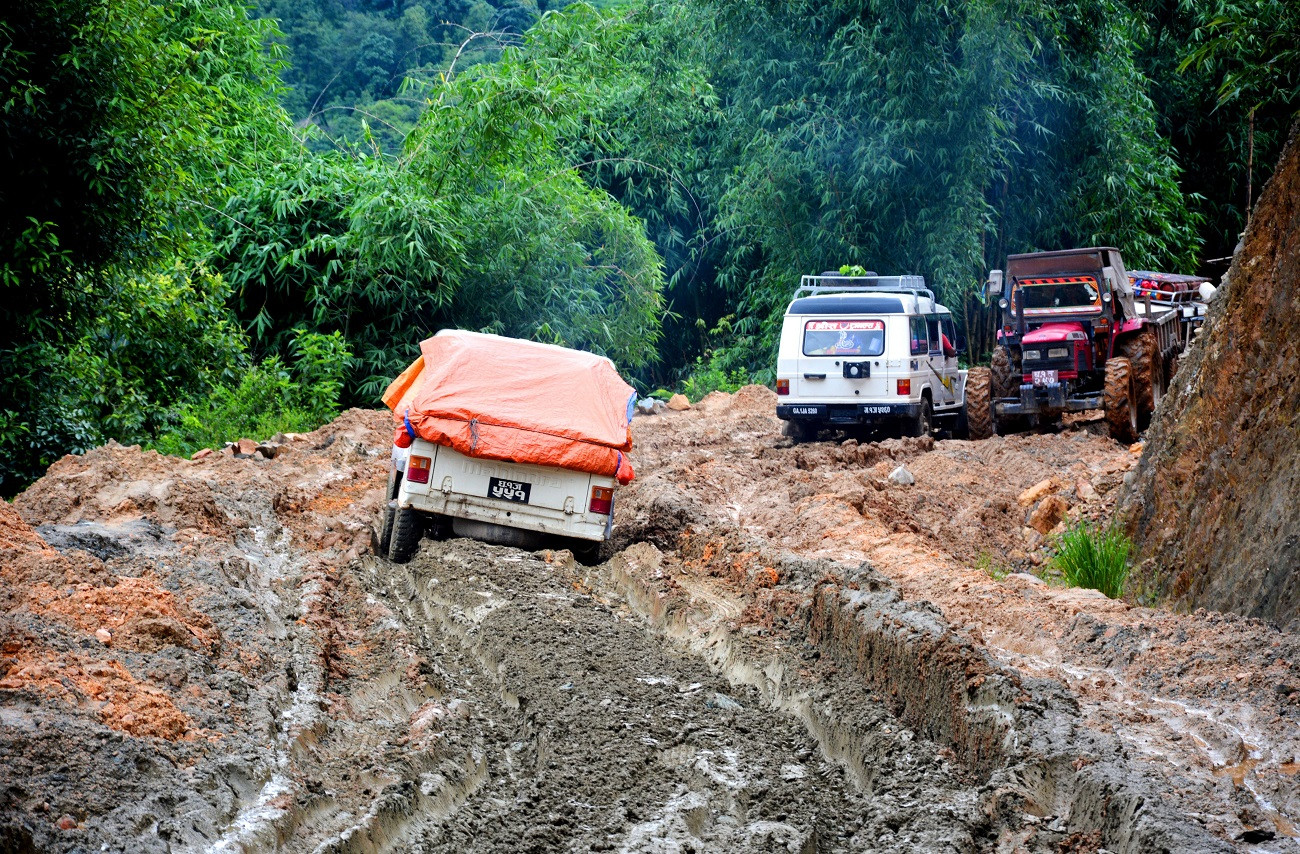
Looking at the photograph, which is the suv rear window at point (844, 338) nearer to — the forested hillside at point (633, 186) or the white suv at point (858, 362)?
the white suv at point (858, 362)

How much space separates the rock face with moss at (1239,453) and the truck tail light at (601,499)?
432 cm

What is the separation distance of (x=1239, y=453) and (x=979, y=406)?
1029 centimetres

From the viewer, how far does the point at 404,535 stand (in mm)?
10570

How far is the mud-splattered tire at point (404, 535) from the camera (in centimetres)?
1051

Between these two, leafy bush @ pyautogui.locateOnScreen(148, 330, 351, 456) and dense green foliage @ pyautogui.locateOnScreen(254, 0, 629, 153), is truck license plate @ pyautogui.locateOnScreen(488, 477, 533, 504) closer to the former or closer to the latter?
leafy bush @ pyautogui.locateOnScreen(148, 330, 351, 456)

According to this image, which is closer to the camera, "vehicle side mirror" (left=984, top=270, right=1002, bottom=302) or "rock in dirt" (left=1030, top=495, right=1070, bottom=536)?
"rock in dirt" (left=1030, top=495, right=1070, bottom=536)

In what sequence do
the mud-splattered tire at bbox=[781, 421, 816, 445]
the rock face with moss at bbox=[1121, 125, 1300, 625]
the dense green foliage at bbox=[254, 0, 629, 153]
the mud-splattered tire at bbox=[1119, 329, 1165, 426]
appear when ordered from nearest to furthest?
the rock face with moss at bbox=[1121, 125, 1300, 625], the mud-splattered tire at bbox=[1119, 329, 1165, 426], the mud-splattered tire at bbox=[781, 421, 816, 445], the dense green foliage at bbox=[254, 0, 629, 153]

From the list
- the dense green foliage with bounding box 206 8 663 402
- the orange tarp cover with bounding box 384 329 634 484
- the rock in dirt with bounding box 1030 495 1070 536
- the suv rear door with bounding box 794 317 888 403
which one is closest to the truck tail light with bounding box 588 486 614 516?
the orange tarp cover with bounding box 384 329 634 484

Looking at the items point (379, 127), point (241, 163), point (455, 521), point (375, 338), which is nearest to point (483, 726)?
point (455, 521)

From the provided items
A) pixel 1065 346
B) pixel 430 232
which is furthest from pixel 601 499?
pixel 430 232

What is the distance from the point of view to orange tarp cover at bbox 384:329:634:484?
10016 millimetres

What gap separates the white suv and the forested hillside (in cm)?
626

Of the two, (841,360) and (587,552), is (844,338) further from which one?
(587,552)

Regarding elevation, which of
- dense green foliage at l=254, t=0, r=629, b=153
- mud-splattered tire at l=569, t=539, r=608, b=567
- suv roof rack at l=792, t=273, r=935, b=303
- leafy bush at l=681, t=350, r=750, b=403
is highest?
dense green foliage at l=254, t=0, r=629, b=153
